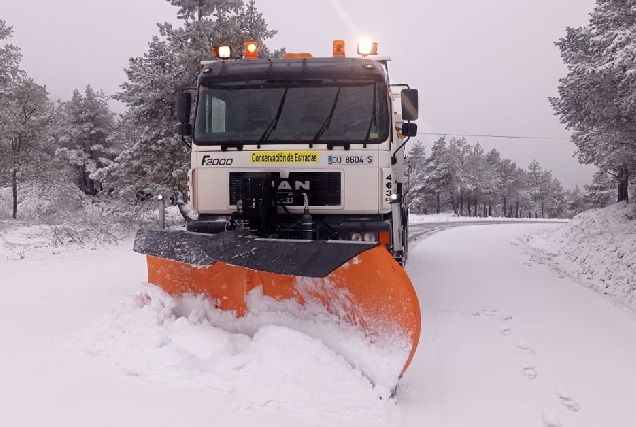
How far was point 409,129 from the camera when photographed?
17.9 feet

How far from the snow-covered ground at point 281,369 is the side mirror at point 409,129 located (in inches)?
89.5

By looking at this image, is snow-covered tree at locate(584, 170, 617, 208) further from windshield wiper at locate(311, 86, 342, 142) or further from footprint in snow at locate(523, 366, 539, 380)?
footprint in snow at locate(523, 366, 539, 380)

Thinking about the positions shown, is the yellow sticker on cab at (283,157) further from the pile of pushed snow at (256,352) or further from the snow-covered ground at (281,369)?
the snow-covered ground at (281,369)

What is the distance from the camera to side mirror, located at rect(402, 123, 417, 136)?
545 cm

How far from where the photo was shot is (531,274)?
28.5 feet

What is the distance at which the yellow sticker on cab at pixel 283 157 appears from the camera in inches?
190

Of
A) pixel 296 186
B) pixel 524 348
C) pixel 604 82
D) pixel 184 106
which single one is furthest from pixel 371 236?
pixel 604 82

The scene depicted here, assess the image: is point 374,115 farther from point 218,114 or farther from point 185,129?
point 185,129

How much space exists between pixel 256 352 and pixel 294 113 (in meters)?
2.78

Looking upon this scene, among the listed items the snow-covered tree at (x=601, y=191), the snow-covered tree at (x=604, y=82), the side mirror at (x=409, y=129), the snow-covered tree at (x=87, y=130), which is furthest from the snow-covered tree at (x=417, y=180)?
the side mirror at (x=409, y=129)

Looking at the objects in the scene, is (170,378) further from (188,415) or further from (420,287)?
(420,287)

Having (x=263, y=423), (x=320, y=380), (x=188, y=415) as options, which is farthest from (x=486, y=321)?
(x=188, y=415)

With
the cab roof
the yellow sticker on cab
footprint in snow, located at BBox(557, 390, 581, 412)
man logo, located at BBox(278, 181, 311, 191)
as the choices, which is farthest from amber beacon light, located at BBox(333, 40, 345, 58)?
footprint in snow, located at BBox(557, 390, 581, 412)

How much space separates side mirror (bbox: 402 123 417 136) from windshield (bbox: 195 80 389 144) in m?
0.59
